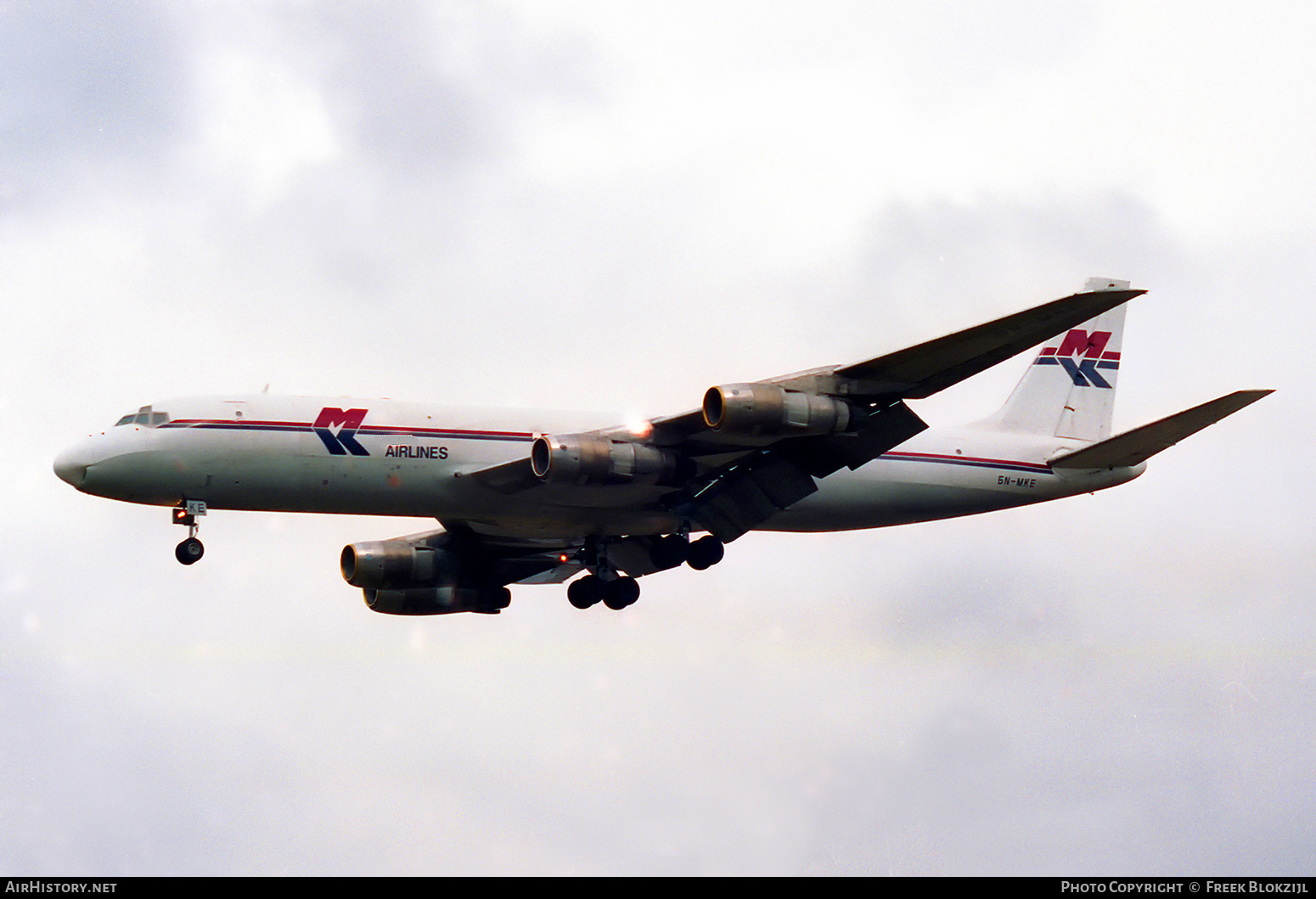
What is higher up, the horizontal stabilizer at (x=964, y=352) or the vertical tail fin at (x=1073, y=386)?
the vertical tail fin at (x=1073, y=386)

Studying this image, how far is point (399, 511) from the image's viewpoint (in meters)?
35.0

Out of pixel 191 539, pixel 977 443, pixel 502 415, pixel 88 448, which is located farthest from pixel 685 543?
pixel 88 448

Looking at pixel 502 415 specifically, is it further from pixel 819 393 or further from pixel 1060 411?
pixel 1060 411

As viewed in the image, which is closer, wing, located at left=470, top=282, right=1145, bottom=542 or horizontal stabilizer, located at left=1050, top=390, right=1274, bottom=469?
wing, located at left=470, top=282, right=1145, bottom=542

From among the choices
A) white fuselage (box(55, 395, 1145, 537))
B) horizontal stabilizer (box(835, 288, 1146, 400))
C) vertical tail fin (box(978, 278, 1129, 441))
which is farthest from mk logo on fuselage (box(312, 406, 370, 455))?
vertical tail fin (box(978, 278, 1129, 441))

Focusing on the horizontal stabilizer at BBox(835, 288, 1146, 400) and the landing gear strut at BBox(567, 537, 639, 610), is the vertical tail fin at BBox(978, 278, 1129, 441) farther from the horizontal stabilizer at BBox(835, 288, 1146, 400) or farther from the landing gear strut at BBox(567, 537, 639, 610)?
the landing gear strut at BBox(567, 537, 639, 610)

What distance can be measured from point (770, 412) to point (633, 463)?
11.8 feet

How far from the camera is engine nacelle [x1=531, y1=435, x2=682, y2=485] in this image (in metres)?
32.8

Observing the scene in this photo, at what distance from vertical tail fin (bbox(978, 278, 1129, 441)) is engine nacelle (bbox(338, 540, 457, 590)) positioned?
1573cm

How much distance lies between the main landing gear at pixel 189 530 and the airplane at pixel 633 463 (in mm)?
38

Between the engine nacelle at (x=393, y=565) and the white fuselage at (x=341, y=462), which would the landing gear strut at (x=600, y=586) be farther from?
the engine nacelle at (x=393, y=565)

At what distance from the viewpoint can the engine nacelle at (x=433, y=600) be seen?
41.5 metres

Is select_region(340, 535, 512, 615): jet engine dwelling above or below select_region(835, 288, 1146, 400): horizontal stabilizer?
above

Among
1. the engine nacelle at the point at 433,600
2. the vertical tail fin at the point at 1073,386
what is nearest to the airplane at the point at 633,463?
the engine nacelle at the point at 433,600
